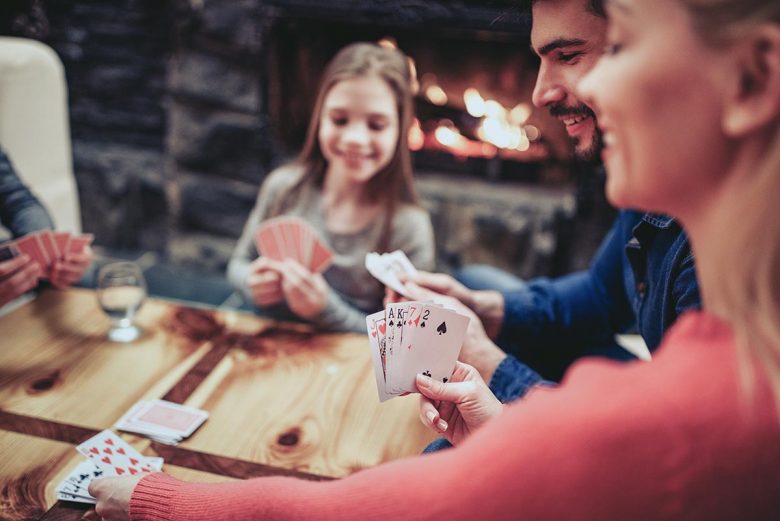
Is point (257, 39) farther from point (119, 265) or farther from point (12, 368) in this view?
point (12, 368)

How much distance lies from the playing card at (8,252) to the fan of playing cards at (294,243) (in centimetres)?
56

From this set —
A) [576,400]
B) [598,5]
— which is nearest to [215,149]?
[598,5]

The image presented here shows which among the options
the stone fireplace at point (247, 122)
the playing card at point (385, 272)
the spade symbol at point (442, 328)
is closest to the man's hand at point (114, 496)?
the spade symbol at point (442, 328)

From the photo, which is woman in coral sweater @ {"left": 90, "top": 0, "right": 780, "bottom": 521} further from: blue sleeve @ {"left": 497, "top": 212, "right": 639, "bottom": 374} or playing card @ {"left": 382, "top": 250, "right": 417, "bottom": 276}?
blue sleeve @ {"left": 497, "top": 212, "right": 639, "bottom": 374}

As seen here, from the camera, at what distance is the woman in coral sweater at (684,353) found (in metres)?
0.58

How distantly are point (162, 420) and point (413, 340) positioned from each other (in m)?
0.49

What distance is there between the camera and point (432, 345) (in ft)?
3.51

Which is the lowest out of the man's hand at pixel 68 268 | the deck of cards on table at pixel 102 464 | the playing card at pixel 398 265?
the deck of cards on table at pixel 102 464

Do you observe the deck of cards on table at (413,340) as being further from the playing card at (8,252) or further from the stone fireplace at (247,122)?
the stone fireplace at (247,122)

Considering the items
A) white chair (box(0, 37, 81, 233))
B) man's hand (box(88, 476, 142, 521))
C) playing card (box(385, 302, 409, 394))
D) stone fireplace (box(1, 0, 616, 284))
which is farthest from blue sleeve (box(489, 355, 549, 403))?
stone fireplace (box(1, 0, 616, 284))

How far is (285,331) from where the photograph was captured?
5.01 ft

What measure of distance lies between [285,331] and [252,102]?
1.72 metres

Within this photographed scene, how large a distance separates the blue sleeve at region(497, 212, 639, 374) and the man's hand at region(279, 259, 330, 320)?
0.49 meters

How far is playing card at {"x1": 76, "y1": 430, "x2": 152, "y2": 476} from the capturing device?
40.1 inches
